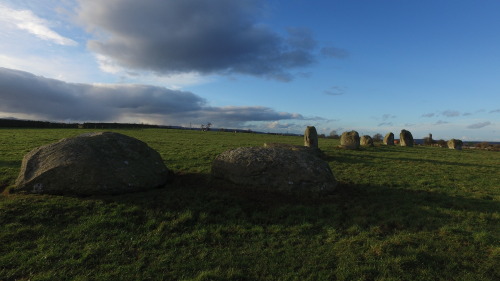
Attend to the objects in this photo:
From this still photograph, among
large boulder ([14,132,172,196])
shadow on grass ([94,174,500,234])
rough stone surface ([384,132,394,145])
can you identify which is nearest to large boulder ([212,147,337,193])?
shadow on grass ([94,174,500,234])

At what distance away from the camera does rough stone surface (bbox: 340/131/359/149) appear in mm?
29672

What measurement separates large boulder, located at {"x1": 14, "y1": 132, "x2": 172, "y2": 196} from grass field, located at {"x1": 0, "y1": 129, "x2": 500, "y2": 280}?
47cm

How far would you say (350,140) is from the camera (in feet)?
98.8

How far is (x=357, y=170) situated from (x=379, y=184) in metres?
3.61

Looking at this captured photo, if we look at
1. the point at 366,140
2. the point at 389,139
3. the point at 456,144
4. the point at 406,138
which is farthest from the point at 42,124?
the point at 456,144

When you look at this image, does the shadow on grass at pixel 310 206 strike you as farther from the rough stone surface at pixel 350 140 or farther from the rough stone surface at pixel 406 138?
the rough stone surface at pixel 406 138

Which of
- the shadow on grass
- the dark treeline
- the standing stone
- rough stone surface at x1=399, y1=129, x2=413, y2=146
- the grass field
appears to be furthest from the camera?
the dark treeline

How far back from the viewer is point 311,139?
1110 inches

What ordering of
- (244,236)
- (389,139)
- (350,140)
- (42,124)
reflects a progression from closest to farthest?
(244,236)
(350,140)
(389,139)
(42,124)

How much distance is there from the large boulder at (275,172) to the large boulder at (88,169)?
9.68 ft

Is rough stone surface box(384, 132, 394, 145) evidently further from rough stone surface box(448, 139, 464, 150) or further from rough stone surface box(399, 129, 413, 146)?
rough stone surface box(448, 139, 464, 150)

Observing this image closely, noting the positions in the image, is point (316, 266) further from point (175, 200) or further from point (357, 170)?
point (357, 170)

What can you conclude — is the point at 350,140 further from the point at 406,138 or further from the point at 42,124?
the point at 42,124

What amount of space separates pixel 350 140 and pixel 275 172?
21.3 m
